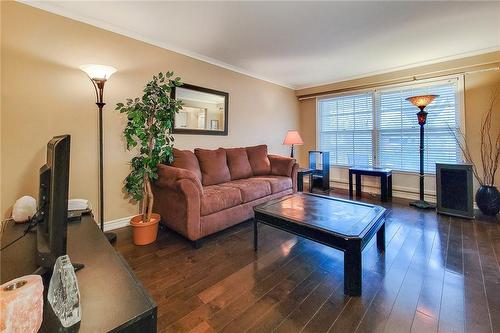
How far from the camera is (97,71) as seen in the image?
213 cm

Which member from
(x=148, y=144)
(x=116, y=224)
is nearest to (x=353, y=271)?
(x=148, y=144)

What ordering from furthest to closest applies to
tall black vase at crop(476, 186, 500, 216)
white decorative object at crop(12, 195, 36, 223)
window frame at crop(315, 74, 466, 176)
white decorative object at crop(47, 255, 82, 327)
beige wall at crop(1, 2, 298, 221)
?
window frame at crop(315, 74, 466, 176), tall black vase at crop(476, 186, 500, 216), beige wall at crop(1, 2, 298, 221), white decorative object at crop(12, 195, 36, 223), white decorative object at crop(47, 255, 82, 327)

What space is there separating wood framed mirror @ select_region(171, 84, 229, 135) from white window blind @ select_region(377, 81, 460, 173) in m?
2.96

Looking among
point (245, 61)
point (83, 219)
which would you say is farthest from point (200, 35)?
point (83, 219)

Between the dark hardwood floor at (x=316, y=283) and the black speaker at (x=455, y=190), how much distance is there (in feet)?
1.56

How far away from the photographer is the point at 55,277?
678 millimetres

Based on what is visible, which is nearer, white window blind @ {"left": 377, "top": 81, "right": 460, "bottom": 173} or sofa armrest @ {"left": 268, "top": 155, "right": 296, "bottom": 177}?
white window blind @ {"left": 377, "top": 81, "right": 460, "bottom": 173}

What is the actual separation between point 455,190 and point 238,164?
3025mm

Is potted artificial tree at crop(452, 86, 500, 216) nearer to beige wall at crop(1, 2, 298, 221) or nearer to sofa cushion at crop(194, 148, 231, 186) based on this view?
sofa cushion at crop(194, 148, 231, 186)

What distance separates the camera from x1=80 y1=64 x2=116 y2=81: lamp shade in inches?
82.5

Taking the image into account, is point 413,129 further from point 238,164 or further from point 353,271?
point 353,271

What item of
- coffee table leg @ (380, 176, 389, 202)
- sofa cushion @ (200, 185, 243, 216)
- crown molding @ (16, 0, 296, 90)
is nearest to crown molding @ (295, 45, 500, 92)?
coffee table leg @ (380, 176, 389, 202)

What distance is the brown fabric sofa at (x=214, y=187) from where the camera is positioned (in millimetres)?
2209

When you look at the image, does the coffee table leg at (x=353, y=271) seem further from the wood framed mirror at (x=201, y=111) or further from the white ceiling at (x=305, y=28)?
the wood framed mirror at (x=201, y=111)
